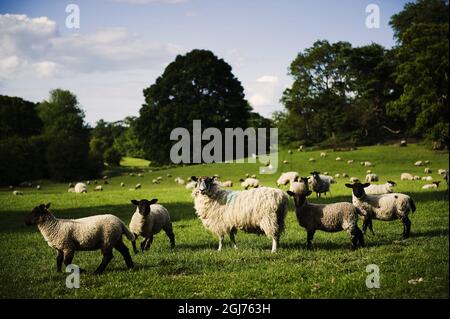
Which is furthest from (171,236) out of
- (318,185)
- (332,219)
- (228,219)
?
(318,185)

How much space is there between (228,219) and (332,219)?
9.88 ft

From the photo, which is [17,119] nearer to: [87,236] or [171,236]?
[171,236]

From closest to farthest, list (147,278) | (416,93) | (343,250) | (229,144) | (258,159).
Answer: (147,278) < (343,250) < (416,93) < (258,159) < (229,144)

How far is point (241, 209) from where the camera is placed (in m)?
13.0

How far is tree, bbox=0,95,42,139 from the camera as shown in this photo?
51.1m

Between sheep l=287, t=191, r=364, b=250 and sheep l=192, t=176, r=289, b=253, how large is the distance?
67 centimetres

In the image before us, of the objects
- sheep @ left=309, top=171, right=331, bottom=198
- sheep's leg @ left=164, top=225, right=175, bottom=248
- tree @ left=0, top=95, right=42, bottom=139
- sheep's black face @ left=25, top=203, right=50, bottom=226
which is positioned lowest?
sheep's leg @ left=164, top=225, right=175, bottom=248

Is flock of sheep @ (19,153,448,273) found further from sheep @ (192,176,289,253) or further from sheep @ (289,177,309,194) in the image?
sheep @ (289,177,309,194)

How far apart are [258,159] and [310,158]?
22.3 ft

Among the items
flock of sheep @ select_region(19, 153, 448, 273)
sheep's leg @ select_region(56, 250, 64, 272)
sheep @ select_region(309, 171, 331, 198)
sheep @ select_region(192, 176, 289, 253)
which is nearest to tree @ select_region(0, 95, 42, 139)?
sheep @ select_region(309, 171, 331, 198)

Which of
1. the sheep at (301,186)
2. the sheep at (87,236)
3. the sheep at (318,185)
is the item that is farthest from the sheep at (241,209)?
the sheep at (318,185)

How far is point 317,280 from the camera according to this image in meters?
8.69

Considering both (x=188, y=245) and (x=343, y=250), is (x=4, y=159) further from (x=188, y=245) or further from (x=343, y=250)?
(x=343, y=250)

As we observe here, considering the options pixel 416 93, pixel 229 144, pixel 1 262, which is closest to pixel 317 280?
pixel 1 262
